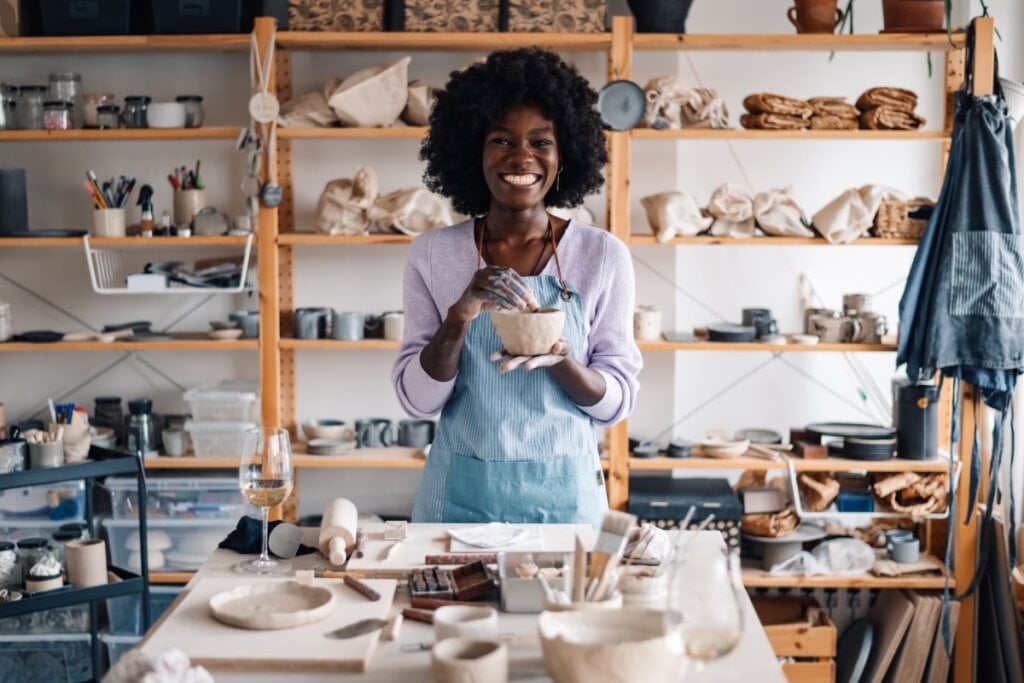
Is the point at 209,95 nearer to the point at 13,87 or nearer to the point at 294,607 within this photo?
the point at 13,87

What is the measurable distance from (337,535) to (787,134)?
7.14 ft

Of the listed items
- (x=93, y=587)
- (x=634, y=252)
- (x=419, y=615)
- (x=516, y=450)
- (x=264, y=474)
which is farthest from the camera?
(x=634, y=252)

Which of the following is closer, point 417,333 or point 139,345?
point 417,333

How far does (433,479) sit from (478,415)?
0.16m

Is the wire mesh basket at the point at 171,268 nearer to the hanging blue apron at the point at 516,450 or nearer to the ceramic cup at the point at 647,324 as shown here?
the ceramic cup at the point at 647,324

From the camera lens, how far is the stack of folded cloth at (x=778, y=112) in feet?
11.3

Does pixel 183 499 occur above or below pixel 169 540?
above

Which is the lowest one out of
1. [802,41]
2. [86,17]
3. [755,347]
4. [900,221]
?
[755,347]

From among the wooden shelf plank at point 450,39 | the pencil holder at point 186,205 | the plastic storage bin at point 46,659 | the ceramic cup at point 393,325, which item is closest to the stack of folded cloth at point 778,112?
the wooden shelf plank at point 450,39

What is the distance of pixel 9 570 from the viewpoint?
8.95 ft

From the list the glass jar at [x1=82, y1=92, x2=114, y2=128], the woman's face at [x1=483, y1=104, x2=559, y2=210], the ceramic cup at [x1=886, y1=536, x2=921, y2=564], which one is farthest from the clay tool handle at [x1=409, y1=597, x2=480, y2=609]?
the glass jar at [x1=82, y1=92, x2=114, y2=128]

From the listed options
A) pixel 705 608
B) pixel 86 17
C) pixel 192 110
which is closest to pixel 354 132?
pixel 192 110

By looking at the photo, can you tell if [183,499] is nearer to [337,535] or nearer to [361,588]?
[337,535]

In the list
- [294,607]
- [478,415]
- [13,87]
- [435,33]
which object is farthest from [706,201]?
[294,607]
